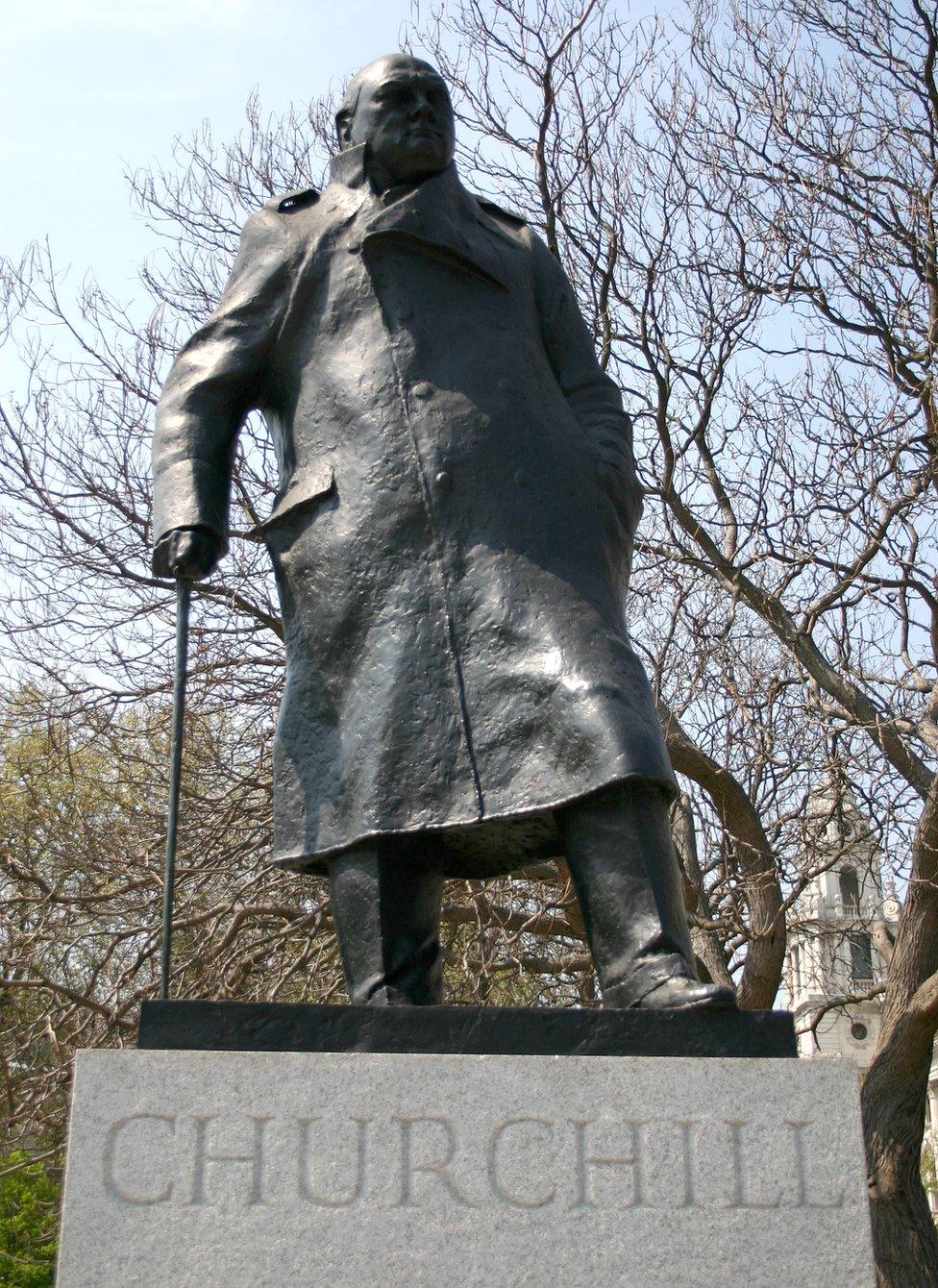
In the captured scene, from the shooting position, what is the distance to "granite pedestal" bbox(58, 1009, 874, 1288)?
2.37 meters

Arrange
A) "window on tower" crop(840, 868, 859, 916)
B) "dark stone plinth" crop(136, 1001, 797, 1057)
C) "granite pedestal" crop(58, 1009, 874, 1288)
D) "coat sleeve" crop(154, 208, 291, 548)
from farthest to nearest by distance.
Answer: "window on tower" crop(840, 868, 859, 916) → "coat sleeve" crop(154, 208, 291, 548) → "dark stone plinth" crop(136, 1001, 797, 1057) → "granite pedestal" crop(58, 1009, 874, 1288)

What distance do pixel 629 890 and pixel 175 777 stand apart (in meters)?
1.00

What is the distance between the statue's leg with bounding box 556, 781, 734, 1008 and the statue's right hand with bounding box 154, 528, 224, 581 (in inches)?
39.4

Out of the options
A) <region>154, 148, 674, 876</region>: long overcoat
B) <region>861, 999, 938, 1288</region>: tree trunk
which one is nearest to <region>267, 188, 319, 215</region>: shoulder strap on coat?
<region>154, 148, 674, 876</region>: long overcoat

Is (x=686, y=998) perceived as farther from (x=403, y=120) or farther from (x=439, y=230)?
(x=403, y=120)

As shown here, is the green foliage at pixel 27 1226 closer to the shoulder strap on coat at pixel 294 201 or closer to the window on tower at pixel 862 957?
the window on tower at pixel 862 957

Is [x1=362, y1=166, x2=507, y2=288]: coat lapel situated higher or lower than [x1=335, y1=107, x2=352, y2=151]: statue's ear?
lower

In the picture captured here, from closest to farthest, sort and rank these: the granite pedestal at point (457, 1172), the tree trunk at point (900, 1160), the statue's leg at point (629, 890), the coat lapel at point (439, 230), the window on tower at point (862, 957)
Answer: the granite pedestal at point (457, 1172) → the statue's leg at point (629, 890) → the coat lapel at point (439, 230) → the tree trunk at point (900, 1160) → the window on tower at point (862, 957)

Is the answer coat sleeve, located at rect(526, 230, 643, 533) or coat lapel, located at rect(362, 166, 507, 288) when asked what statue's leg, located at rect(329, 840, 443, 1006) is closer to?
coat sleeve, located at rect(526, 230, 643, 533)

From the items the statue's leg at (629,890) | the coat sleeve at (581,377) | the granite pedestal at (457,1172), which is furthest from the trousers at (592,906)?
the coat sleeve at (581,377)

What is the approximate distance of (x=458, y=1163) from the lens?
243 cm

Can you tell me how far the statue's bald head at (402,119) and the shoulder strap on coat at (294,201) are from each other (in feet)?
0.61

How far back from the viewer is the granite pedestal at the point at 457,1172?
7.77 feet

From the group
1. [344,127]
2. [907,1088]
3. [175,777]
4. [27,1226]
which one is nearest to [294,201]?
[344,127]
